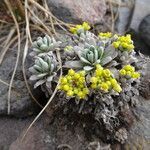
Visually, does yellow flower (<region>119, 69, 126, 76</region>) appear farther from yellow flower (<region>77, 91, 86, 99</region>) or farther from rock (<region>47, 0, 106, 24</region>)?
rock (<region>47, 0, 106, 24</region>)

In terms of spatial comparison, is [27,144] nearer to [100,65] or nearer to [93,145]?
[93,145]

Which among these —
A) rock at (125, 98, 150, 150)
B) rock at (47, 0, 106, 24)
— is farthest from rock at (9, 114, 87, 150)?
rock at (47, 0, 106, 24)

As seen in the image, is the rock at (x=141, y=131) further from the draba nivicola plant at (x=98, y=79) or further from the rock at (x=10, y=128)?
the rock at (x=10, y=128)

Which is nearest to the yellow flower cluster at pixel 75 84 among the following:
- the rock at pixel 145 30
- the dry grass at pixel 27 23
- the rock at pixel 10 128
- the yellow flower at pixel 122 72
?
the yellow flower at pixel 122 72

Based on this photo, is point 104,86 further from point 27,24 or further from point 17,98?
point 27,24

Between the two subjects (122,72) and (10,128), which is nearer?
(122,72)

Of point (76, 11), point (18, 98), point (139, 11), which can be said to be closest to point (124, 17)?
point (139, 11)
